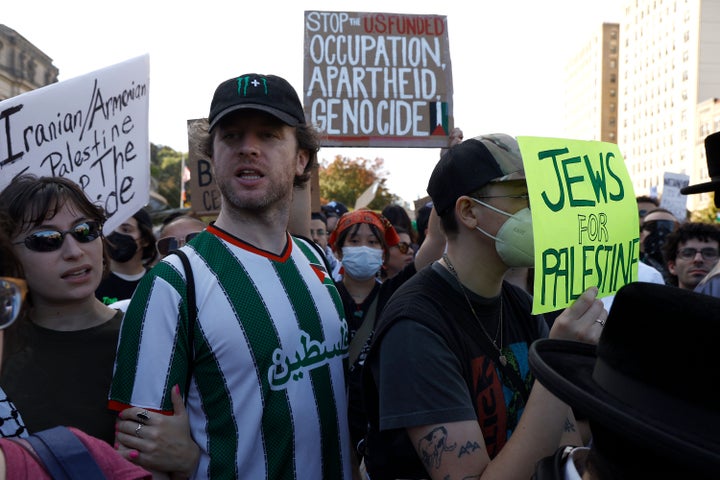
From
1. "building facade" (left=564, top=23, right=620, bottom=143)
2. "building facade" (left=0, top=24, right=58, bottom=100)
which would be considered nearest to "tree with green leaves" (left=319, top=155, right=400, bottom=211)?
"building facade" (left=0, top=24, right=58, bottom=100)

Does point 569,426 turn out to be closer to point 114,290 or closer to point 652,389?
point 652,389

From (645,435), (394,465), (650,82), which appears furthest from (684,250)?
(650,82)

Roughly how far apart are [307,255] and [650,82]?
117009 mm

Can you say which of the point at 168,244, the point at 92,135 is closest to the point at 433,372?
the point at 92,135

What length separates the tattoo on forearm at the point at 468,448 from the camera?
1797mm

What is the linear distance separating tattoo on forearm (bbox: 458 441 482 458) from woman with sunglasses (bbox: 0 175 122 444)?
113cm

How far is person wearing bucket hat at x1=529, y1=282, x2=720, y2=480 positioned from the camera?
0.93 metres

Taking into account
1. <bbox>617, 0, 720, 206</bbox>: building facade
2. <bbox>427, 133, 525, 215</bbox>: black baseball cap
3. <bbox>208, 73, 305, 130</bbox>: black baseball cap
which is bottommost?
<bbox>427, 133, 525, 215</bbox>: black baseball cap

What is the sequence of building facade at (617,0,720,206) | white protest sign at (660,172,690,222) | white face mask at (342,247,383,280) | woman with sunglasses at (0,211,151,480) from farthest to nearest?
building facade at (617,0,720,206) < white protest sign at (660,172,690,222) < white face mask at (342,247,383,280) < woman with sunglasses at (0,211,151,480)

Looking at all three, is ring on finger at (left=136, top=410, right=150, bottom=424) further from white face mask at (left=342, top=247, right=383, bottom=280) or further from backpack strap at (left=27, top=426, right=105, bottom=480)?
white face mask at (left=342, top=247, right=383, bottom=280)

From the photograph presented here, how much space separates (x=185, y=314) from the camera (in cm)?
204

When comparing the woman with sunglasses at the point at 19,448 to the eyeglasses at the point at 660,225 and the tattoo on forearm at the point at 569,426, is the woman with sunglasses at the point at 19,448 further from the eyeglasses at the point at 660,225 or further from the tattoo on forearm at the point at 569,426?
the eyeglasses at the point at 660,225

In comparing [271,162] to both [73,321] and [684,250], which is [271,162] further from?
[684,250]

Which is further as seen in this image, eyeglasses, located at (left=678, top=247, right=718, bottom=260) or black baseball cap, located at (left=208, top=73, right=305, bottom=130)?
eyeglasses, located at (left=678, top=247, right=718, bottom=260)
